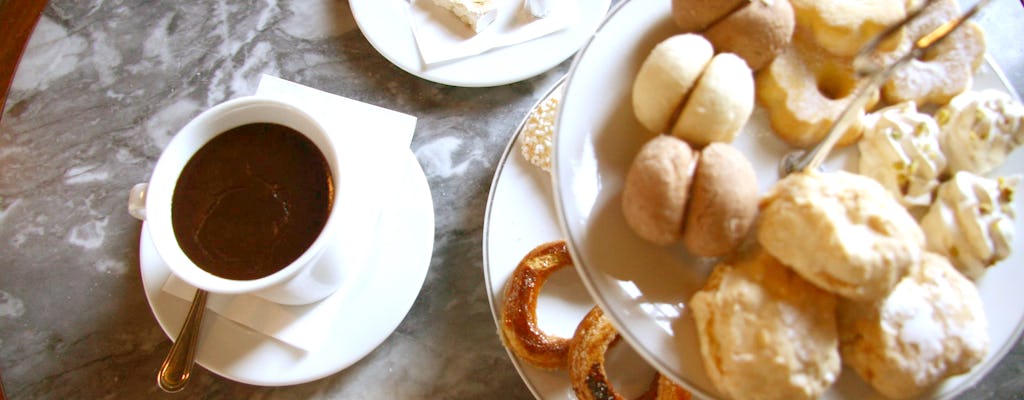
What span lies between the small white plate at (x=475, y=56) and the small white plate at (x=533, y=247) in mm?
90


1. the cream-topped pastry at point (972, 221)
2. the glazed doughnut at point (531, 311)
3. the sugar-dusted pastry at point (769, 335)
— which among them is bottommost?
the glazed doughnut at point (531, 311)

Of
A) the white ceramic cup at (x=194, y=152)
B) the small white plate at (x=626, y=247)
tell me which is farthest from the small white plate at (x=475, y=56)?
the small white plate at (x=626, y=247)

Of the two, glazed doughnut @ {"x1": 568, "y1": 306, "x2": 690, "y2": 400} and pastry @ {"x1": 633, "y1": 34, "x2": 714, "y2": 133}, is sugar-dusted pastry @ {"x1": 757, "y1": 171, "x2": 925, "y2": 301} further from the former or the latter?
glazed doughnut @ {"x1": 568, "y1": 306, "x2": 690, "y2": 400}

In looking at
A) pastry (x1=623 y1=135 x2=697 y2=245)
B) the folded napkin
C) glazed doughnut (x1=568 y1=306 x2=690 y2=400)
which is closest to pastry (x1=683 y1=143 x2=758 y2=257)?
pastry (x1=623 y1=135 x2=697 y2=245)

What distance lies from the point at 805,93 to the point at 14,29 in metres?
1.08

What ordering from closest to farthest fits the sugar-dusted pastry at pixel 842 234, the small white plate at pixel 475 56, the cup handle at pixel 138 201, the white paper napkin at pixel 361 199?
the sugar-dusted pastry at pixel 842 234 < the cup handle at pixel 138 201 < the white paper napkin at pixel 361 199 < the small white plate at pixel 475 56

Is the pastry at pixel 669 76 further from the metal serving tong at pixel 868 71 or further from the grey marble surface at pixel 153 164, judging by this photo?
the grey marble surface at pixel 153 164

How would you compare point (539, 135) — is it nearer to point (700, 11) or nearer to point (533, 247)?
point (533, 247)

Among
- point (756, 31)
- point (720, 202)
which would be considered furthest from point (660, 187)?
point (756, 31)

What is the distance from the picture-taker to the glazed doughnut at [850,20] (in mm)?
543

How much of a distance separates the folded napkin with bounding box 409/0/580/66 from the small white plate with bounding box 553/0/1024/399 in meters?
0.39

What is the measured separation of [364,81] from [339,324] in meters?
0.37

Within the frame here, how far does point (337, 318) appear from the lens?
802 millimetres

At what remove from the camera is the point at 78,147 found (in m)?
0.94
